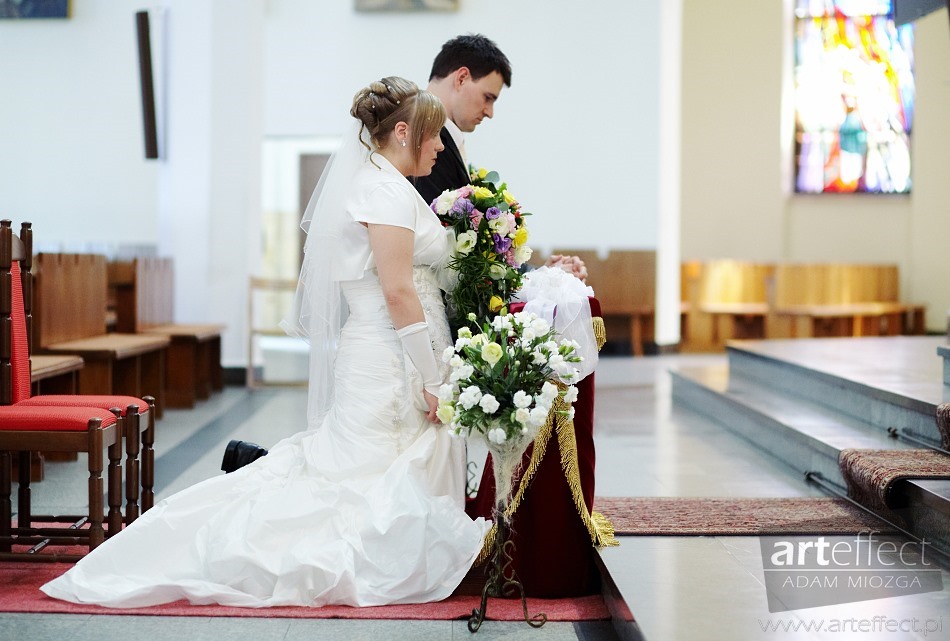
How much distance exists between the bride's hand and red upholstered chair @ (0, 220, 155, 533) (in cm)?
104

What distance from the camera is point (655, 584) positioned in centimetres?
284

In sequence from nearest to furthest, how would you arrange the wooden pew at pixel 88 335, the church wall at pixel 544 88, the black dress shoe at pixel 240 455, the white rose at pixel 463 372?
the white rose at pixel 463 372, the black dress shoe at pixel 240 455, the wooden pew at pixel 88 335, the church wall at pixel 544 88

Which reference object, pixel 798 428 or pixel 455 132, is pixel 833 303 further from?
pixel 455 132

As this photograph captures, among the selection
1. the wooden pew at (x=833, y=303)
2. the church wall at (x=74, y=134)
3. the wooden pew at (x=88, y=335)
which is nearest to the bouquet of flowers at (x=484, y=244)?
the wooden pew at (x=88, y=335)

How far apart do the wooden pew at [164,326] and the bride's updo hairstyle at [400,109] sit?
420 centimetres

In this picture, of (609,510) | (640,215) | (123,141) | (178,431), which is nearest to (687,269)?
(640,215)

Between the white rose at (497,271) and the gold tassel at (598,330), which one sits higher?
the white rose at (497,271)

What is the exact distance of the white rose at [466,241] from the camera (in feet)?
9.93

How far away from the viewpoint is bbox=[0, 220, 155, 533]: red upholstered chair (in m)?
3.36

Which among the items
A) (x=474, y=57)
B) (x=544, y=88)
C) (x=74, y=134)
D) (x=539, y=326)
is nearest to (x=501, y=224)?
(x=539, y=326)

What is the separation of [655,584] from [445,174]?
4.88 feet

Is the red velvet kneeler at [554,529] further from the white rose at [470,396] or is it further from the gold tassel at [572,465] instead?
the white rose at [470,396]

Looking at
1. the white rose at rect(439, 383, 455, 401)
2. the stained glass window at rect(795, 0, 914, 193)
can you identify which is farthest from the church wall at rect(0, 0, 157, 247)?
the stained glass window at rect(795, 0, 914, 193)

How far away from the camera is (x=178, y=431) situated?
20.0ft
